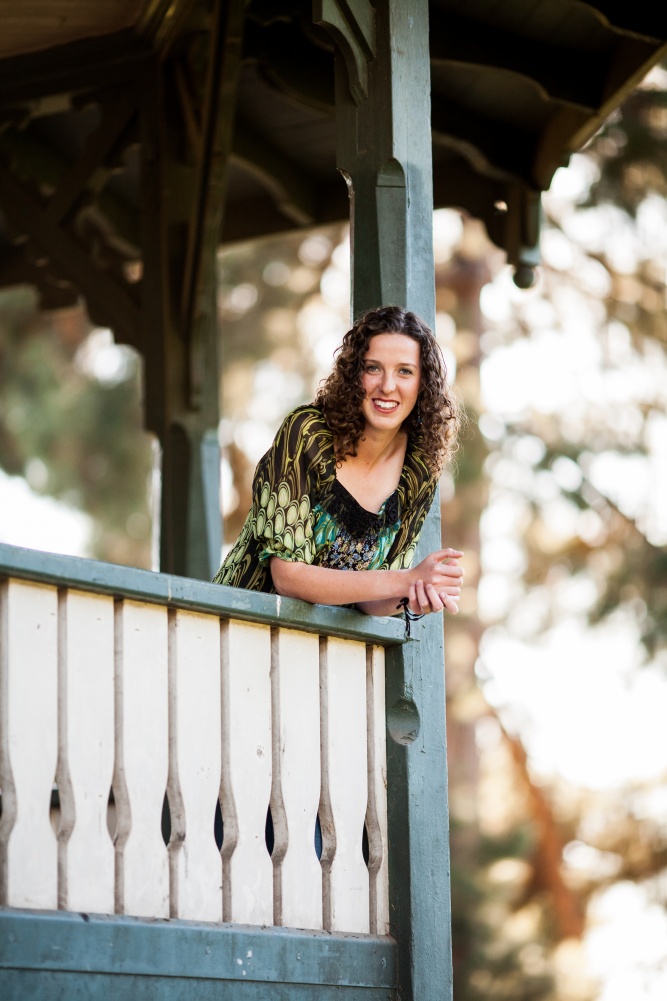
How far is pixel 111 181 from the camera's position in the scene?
8.59 m

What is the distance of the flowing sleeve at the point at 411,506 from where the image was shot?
170 inches

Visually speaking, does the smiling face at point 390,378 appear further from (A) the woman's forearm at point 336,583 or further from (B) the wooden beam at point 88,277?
(B) the wooden beam at point 88,277

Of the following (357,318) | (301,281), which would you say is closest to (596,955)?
(301,281)

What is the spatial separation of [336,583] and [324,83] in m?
3.48

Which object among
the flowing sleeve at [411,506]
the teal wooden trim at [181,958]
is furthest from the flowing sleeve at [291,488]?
the teal wooden trim at [181,958]

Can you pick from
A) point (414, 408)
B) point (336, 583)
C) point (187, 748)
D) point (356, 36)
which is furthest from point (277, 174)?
point (187, 748)

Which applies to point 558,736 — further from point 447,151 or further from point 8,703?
point 8,703

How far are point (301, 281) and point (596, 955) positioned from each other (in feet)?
26.4

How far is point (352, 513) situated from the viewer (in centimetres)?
420

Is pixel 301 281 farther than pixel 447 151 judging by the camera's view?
Yes

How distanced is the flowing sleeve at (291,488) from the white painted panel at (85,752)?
58 cm

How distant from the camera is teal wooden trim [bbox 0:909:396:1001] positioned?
3.36 meters

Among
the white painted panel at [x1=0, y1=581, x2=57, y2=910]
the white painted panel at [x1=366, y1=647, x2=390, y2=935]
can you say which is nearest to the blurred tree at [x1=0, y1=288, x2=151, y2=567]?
the white painted panel at [x1=366, y1=647, x2=390, y2=935]

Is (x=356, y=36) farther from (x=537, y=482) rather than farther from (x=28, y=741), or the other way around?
(x=537, y=482)
